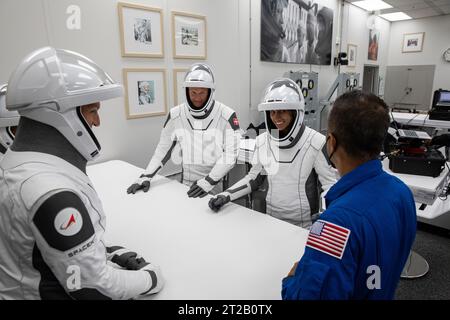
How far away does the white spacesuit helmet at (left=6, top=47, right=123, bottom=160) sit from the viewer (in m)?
0.82

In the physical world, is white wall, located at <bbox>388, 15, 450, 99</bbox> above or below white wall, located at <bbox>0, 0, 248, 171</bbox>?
above

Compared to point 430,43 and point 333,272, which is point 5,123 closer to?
point 333,272

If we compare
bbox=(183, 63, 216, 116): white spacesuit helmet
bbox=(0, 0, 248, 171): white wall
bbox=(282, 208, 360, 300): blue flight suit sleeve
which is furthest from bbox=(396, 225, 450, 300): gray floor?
bbox=(0, 0, 248, 171): white wall

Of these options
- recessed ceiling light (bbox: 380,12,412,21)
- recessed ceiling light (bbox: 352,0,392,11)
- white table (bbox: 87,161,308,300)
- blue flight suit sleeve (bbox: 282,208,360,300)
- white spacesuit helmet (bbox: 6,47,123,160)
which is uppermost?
recessed ceiling light (bbox: 380,12,412,21)

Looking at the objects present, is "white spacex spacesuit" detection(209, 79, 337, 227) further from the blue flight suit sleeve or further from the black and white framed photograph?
the black and white framed photograph

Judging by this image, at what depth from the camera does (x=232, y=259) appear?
1.22 metres

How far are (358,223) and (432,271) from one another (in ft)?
7.76

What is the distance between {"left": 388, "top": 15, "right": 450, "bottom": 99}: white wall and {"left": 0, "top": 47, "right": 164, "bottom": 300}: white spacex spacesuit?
883 cm

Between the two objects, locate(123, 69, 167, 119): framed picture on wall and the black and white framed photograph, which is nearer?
locate(123, 69, 167, 119): framed picture on wall

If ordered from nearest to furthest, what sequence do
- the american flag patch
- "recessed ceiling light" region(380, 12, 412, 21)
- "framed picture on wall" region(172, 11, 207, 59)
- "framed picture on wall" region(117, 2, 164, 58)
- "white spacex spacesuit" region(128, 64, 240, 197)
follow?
the american flag patch → "white spacex spacesuit" region(128, 64, 240, 197) → "framed picture on wall" region(117, 2, 164, 58) → "framed picture on wall" region(172, 11, 207, 59) → "recessed ceiling light" region(380, 12, 412, 21)

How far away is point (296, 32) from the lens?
4.73 metres

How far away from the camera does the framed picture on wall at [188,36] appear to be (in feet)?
10.0

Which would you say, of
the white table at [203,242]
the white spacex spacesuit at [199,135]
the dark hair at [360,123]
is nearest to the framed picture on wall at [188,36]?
the white spacex spacesuit at [199,135]
